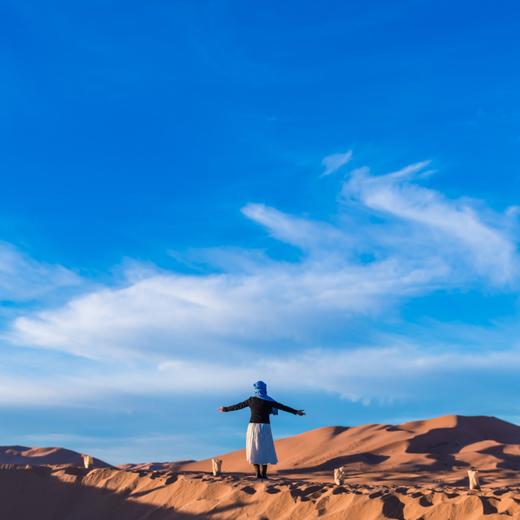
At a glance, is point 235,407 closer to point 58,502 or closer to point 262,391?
point 262,391

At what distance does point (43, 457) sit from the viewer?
29.4 metres

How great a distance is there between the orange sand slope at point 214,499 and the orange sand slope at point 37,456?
15.4 meters

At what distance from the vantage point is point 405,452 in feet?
75.6

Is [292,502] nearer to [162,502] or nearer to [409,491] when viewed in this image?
[409,491]

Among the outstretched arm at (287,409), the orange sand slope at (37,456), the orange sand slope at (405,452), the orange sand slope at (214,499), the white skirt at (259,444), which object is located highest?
the orange sand slope at (37,456)

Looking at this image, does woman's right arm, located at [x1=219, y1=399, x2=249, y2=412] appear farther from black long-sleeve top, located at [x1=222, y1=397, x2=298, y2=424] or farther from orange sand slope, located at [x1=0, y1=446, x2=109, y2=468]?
orange sand slope, located at [x1=0, y1=446, x2=109, y2=468]

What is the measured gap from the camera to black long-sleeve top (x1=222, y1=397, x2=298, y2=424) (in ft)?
40.2

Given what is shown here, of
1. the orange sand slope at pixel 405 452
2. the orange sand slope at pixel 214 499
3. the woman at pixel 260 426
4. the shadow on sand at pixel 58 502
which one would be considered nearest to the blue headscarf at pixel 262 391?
the woman at pixel 260 426

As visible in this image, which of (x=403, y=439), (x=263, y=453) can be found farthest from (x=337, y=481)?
(x=403, y=439)

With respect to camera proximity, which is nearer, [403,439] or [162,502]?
[162,502]

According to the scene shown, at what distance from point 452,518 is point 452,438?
17224mm

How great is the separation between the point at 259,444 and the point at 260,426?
0.30 m

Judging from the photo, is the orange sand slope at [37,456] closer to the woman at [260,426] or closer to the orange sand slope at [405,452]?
the orange sand slope at [405,452]

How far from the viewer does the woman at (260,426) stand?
12.1 m
